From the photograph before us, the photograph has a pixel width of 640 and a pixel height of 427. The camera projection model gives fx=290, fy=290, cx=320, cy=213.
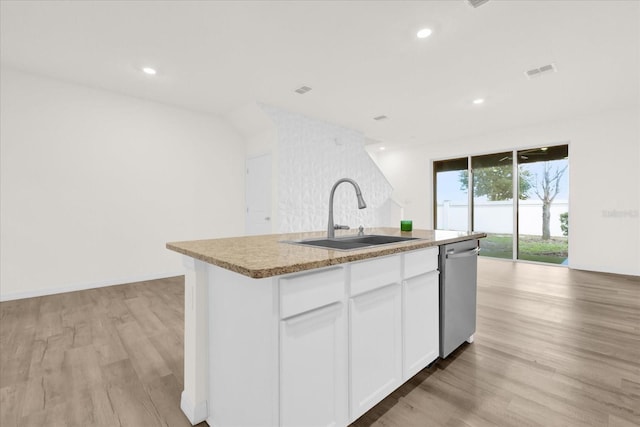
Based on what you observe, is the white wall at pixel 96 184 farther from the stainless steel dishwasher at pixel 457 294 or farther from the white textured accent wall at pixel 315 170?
the stainless steel dishwasher at pixel 457 294

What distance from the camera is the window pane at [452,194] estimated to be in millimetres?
6462

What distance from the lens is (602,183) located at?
4711mm

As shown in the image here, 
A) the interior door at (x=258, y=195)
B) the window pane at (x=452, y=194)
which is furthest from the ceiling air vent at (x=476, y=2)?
the window pane at (x=452, y=194)

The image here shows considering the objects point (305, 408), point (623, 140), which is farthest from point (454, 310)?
point (623, 140)

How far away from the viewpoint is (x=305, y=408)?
109 cm

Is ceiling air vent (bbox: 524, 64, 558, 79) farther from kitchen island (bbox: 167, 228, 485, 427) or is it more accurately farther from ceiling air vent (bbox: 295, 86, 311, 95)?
kitchen island (bbox: 167, 228, 485, 427)

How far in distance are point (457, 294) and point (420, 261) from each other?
55cm

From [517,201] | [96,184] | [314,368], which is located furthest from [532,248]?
[96,184]

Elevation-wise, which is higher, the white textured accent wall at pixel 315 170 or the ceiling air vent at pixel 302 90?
the ceiling air vent at pixel 302 90

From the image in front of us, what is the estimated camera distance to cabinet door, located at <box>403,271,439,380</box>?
62.6 inches

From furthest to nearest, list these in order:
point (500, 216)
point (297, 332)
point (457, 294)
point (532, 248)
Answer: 1. point (500, 216)
2. point (532, 248)
3. point (457, 294)
4. point (297, 332)

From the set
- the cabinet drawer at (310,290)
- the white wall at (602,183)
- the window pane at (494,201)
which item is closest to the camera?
the cabinet drawer at (310,290)

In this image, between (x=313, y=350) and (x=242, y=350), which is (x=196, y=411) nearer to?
(x=242, y=350)

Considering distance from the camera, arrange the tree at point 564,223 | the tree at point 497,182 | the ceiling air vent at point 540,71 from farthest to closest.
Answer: the tree at point 497,182
the tree at point 564,223
the ceiling air vent at point 540,71
